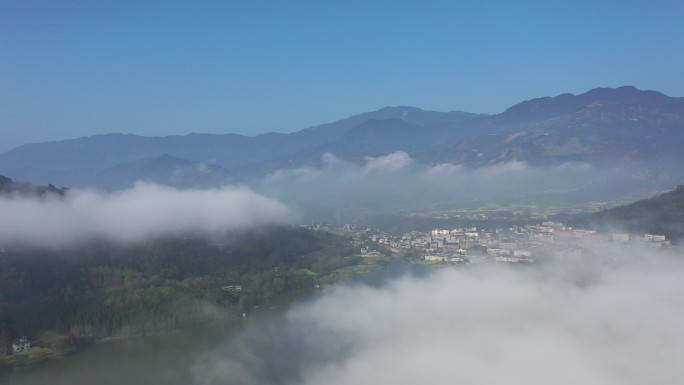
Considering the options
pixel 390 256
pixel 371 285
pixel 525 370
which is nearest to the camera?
pixel 525 370

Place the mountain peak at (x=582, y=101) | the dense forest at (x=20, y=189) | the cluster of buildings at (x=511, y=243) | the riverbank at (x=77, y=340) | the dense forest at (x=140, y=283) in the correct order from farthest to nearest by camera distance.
A: the mountain peak at (x=582, y=101)
the dense forest at (x=20, y=189)
the cluster of buildings at (x=511, y=243)
the dense forest at (x=140, y=283)
the riverbank at (x=77, y=340)

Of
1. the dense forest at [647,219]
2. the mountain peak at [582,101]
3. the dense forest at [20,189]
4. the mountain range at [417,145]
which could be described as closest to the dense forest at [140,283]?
the dense forest at [20,189]

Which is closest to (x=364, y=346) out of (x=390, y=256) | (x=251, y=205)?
(x=390, y=256)

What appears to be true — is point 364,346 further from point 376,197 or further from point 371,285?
point 376,197

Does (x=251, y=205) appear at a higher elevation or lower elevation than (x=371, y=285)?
higher

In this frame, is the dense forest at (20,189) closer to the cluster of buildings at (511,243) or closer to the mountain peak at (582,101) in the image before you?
the cluster of buildings at (511,243)

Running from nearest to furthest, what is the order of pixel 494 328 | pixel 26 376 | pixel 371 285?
pixel 494 328, pixel 26 376, pixel 371 285

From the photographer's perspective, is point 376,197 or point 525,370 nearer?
point 525,370
